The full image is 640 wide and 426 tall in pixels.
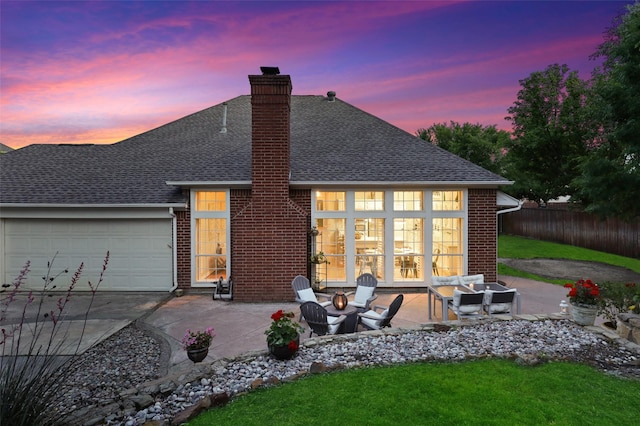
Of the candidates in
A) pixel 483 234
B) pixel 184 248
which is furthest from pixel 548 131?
pixel 184 248

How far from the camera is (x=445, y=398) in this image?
12.3 ft

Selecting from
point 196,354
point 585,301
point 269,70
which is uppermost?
point 269,70

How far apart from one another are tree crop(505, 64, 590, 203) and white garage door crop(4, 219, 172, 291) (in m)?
26.7

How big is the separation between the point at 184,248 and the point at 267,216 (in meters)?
2.97

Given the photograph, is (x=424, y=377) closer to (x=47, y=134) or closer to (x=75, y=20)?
(x=75, y=20)

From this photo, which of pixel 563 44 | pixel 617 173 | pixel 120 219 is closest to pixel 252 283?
pixel 120 219

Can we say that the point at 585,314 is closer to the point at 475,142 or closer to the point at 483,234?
the point at 483,234

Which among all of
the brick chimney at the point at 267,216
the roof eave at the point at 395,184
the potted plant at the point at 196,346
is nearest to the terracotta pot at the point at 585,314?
the roof eave at the point at 395,184

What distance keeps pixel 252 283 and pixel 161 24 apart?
823cm

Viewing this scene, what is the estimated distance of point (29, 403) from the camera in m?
2.90

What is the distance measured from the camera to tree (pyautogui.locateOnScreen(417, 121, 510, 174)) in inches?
1323

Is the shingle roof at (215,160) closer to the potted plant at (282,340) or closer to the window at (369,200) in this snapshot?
the window at (369,200)

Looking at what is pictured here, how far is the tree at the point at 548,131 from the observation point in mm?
24328

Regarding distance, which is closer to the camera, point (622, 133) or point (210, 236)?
point (622, 133)
